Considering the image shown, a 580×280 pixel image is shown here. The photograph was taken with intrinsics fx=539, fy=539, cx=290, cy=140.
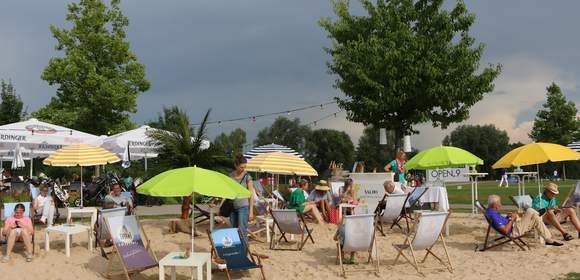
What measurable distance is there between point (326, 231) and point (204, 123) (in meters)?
3.73

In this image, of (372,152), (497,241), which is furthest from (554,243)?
(372,152)

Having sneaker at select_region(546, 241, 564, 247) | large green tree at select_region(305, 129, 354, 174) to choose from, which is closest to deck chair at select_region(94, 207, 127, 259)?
sneaker at select_region(546, 241, 564, 247)

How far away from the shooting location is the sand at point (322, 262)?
23.9ft

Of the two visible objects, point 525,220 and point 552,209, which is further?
point 552,209

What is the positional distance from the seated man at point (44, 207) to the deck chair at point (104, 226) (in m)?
1.58

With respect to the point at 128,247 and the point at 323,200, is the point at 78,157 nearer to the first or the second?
the point at 128,247

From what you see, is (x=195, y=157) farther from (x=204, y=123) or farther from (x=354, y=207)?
(x=354, y=207)

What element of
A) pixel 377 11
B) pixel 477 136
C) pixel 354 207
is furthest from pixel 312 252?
pixel 477 136

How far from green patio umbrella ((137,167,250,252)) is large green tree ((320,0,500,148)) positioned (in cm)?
1182

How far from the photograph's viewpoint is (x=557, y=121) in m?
37.5

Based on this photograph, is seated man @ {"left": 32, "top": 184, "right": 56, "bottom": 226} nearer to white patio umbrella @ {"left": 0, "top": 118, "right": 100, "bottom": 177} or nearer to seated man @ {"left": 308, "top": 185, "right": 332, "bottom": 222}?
white patio umbrella @ {"left": 0, "top": 118, "right": 100, "bottom": 177}

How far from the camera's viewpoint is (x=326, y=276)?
24.2 ft

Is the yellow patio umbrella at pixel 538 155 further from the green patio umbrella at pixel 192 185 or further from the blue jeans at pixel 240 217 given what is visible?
the green patio umbrella at pixel 192 185

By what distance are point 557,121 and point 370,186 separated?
30028 mm
